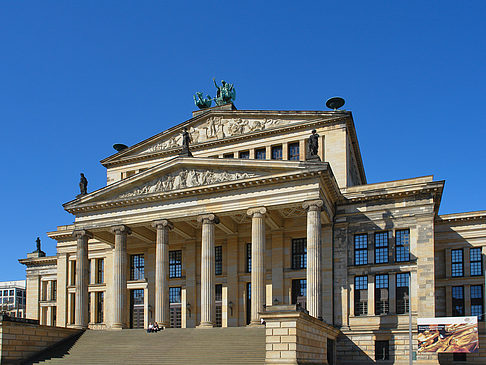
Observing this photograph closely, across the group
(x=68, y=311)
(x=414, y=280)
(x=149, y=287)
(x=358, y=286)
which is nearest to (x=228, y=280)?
(x=149, y=287)

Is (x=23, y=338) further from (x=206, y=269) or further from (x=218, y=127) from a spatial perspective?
(x=218, y=127)

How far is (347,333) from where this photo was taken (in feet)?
138

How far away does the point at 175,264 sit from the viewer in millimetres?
51344

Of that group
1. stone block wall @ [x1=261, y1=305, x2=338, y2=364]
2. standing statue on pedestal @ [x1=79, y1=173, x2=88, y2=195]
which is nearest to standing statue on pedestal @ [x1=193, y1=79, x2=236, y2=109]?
standing statue on pedestal @ [x1=79, y1=173, x2=88, y2=195]

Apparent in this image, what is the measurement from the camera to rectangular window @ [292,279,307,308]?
4516 cm

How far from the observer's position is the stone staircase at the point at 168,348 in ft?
111

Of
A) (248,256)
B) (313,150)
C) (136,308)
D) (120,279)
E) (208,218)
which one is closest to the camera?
(313,150)

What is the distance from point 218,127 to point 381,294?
69.7 feet

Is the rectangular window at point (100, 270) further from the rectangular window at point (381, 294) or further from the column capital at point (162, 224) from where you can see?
the rectangular window at point (381, 294)

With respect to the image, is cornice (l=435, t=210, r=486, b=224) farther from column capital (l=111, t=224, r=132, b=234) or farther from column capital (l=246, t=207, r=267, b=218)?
column capital (l=111, t=224, r=132, b=234)

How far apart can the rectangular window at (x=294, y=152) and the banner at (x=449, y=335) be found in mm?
18271

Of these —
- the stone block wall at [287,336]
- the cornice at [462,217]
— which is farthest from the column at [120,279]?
the cornice at [462,217]

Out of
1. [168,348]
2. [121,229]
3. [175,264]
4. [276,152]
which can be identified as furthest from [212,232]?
[276,152]

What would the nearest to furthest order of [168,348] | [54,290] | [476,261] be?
[168,348]
[476,261]
[54,290]
